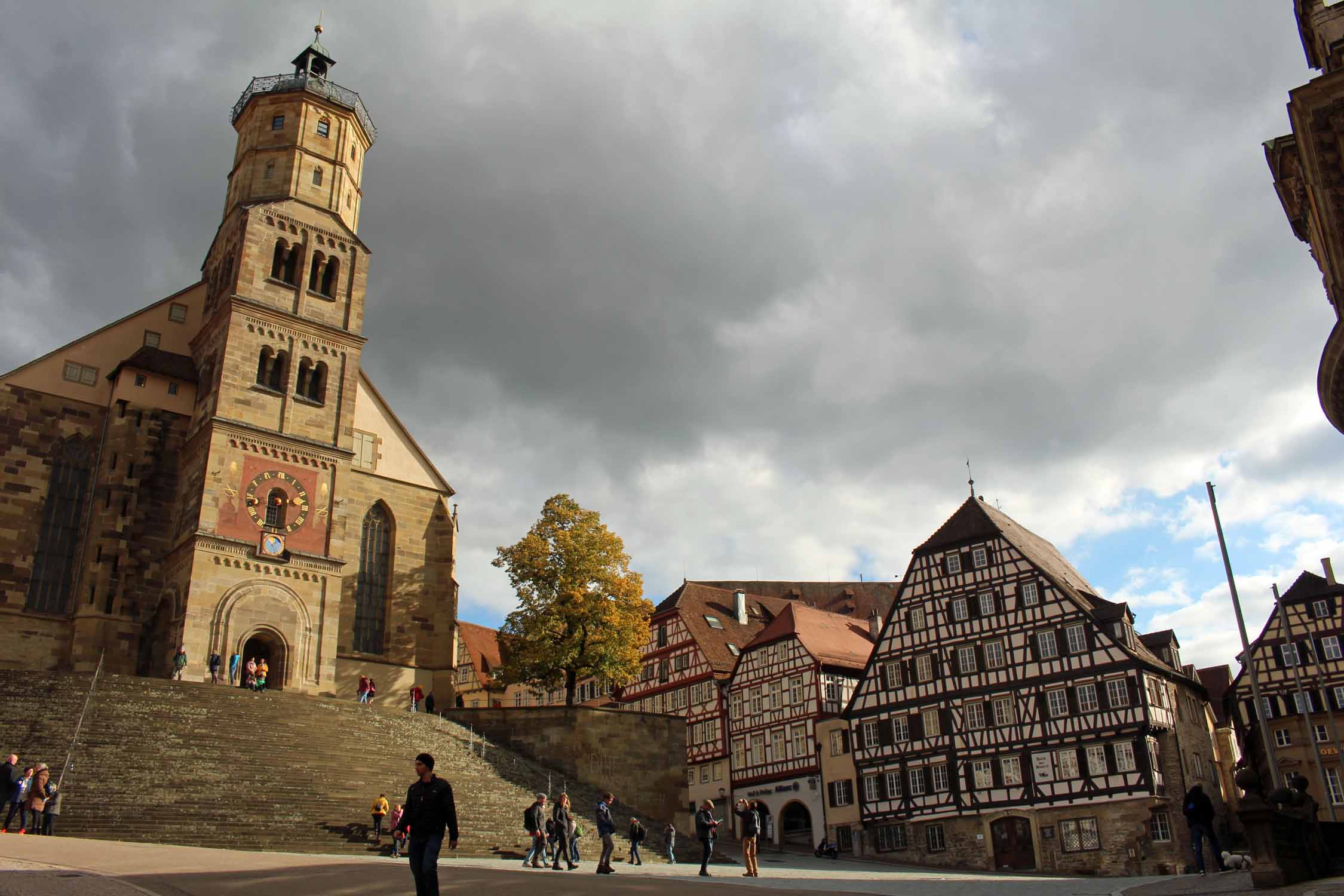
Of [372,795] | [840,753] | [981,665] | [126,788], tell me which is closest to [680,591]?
[840,753]

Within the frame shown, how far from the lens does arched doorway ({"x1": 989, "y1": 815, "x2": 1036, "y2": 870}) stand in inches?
1414

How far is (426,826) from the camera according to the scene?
9336mm

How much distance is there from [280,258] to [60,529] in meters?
12.3

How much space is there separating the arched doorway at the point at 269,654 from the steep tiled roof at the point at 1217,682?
47.0 m

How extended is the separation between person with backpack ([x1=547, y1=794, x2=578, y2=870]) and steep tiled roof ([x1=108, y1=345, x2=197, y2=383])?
26001mm

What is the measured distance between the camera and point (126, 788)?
65.7 feet

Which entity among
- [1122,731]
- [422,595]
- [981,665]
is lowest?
[1122,731]

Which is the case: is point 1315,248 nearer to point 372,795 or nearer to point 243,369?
point 372,795

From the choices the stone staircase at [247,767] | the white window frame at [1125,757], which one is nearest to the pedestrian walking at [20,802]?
the stone staircase at [247,767]

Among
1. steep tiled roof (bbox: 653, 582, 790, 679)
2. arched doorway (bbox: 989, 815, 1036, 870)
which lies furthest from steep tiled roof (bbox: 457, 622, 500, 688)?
arched doorway (bbox: 989, 815, 1036, 870)

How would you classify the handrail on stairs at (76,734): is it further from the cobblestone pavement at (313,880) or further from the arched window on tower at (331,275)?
the arched window on tower at (331,275)

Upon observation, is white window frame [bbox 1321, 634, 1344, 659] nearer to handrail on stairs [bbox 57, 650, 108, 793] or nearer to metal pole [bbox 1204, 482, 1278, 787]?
metal pole [bbox 1204, 482, 1278, 787]

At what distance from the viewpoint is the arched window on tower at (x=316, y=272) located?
40.5 metres

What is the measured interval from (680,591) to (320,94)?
92.9 ft
